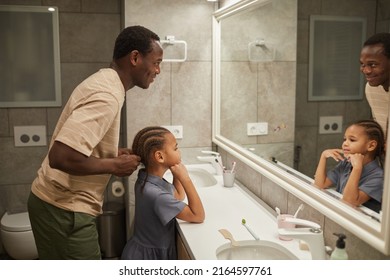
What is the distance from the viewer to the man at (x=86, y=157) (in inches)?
47.4

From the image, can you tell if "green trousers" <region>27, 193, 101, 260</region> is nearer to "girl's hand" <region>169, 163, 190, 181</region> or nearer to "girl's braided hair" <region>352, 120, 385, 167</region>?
"girl's hand" <region>169, 163, 190, 181</region>

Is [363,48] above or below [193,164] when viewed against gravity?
above

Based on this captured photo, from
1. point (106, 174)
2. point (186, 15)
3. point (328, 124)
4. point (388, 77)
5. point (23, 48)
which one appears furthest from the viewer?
point (23, 48)

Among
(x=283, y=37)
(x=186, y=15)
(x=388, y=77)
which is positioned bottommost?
(x=388, y=77)

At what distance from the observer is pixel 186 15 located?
2271mm

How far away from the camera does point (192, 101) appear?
2373mm

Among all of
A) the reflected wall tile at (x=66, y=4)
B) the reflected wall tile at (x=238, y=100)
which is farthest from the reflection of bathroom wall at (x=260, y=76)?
the reflected wall tile at (x=66, y=4)

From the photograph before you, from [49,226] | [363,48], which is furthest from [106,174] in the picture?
[363,48]

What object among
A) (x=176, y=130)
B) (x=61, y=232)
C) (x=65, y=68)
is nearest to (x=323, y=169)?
(x=61, y=232)

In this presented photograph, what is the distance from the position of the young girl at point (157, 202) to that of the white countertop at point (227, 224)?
0.07 m

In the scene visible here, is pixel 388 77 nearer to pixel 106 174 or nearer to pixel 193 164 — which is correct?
pixel 106 174

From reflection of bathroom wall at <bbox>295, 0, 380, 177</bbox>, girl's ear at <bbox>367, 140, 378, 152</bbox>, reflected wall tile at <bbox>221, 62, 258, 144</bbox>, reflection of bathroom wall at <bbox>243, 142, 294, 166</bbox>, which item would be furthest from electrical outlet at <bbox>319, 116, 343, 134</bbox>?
reflected wall tile at <bbox>221, 62, 258, 144</bbox>

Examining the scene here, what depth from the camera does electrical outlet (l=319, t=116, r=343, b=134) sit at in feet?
4.01

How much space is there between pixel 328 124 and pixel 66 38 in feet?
6.13
